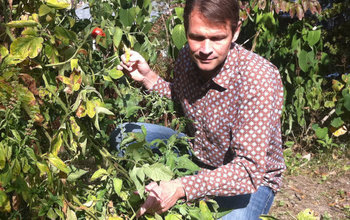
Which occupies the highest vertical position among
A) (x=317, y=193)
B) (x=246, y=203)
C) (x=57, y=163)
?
(x=57, y=163)

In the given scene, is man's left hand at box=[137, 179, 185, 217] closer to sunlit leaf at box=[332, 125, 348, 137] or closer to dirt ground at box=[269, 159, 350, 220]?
dirt ground at box=[269, 159, 350, 220]

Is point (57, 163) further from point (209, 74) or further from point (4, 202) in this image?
point (209, 74)

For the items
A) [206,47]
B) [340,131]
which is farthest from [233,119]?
[340,131]

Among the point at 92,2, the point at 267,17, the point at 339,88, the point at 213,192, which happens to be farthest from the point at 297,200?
the point at 92,2

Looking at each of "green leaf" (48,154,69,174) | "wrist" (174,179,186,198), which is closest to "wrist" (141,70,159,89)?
"wrist" (174,179,186,198)

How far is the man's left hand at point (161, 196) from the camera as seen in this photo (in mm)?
1492

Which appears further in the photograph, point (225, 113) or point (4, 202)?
point (225, 113)

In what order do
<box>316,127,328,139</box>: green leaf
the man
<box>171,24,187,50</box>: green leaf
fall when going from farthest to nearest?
<box>316,127,328,139</box>: green leaf < <box>171,24,187,50</box>: green leaf < the man

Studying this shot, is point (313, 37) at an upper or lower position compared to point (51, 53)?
lower

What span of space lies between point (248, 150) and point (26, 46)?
0.91 m

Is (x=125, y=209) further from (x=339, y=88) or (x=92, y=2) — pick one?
(x=339, y=88)

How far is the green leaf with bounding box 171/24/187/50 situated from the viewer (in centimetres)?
243

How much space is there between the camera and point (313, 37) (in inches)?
117

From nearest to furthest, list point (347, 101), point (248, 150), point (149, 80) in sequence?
1. point (248, 150)
2. point (149, 80)
3. point (347, 101)
